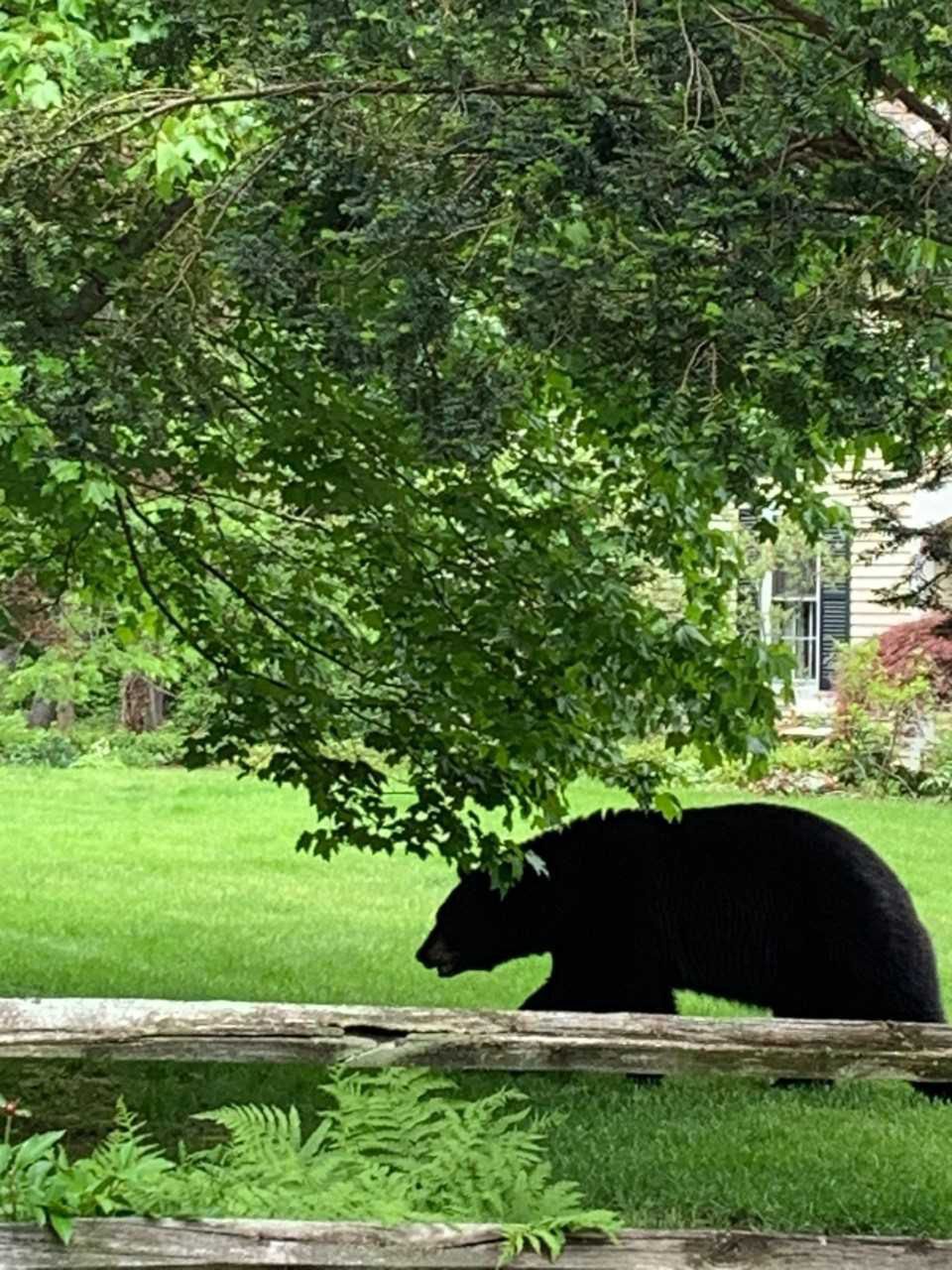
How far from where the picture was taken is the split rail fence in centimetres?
405

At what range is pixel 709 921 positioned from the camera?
8797mm

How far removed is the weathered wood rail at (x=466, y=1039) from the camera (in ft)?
15.9

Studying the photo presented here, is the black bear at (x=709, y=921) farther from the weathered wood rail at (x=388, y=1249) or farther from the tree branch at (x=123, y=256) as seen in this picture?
the weathered wood rail at (x=388, y=1249)

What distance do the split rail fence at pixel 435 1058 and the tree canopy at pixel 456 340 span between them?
1.48 m

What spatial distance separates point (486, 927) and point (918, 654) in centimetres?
1070

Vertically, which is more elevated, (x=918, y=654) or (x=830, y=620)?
(x=830, y=620)

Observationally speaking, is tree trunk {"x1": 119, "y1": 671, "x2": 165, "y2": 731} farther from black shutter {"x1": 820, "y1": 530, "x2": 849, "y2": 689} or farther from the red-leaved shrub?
the red-leaved shrub

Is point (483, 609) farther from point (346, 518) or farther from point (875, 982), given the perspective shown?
point (875, 982)

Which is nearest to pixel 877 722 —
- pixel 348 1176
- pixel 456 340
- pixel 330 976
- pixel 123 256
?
pixel 330 976

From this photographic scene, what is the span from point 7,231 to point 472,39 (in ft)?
5.63

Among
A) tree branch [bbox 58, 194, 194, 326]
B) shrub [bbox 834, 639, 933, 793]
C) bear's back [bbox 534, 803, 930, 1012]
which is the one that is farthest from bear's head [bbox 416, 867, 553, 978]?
shrub [bbox 834, 639, 933, 793]

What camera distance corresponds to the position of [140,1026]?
16.0ft

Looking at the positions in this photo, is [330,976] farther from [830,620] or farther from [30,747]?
[830,620]

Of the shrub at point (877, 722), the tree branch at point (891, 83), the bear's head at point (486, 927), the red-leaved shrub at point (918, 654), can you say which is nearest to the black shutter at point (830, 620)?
the red-leaved shrub at point (918, 654)
